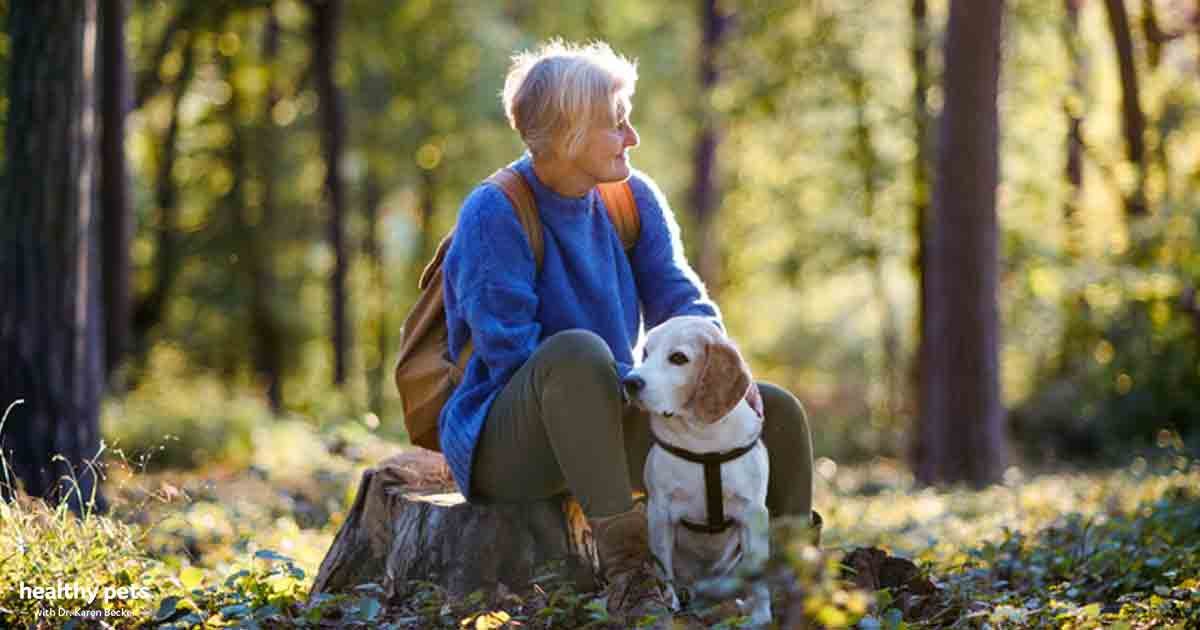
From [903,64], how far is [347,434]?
12.7 m

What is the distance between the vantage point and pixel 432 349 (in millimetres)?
5012

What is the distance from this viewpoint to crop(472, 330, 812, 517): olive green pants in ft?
14.1

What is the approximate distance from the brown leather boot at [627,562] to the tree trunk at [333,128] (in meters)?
14.8

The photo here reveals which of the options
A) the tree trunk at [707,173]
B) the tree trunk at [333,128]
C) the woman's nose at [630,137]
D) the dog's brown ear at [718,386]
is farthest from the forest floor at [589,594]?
the tree trunk at [707,173]

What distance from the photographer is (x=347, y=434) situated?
812 centimetres

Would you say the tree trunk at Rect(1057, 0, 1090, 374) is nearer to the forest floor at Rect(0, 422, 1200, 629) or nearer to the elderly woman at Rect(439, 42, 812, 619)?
the forest floor at Rect(0, 422, 1200, 629)

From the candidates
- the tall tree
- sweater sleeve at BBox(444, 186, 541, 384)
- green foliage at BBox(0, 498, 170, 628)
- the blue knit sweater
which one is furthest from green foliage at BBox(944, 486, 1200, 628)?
the tall tree

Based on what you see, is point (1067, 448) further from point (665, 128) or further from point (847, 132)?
point (665, 128)

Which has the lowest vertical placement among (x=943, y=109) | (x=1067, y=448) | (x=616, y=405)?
(x=1067, y=448)

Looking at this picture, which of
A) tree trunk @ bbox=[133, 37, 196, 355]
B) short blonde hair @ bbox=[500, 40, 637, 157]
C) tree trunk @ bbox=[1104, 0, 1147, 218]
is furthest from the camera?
tree trunk @ bbox=[133, 37, 196, 355]

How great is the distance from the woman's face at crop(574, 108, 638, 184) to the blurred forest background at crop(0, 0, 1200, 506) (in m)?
3.61

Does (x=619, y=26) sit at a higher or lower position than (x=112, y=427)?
higher

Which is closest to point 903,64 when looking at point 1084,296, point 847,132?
point 847,132

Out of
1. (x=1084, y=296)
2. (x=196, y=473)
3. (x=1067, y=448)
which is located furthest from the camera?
(x=1067, y=448)
